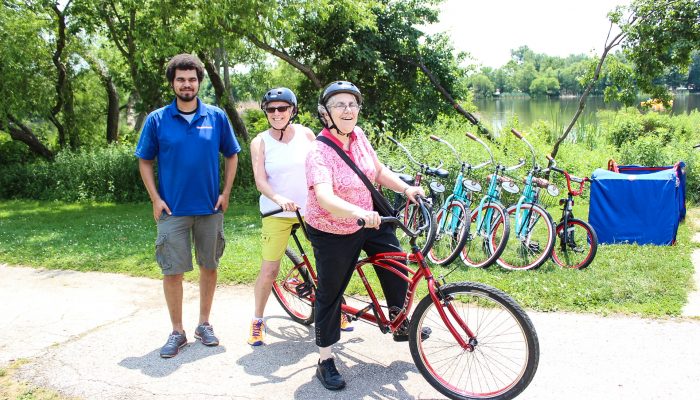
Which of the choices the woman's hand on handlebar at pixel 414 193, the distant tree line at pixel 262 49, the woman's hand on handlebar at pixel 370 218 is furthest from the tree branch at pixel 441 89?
the woman's hand on handlebar at pixel 370 218

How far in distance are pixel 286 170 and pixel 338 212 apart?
1.13m

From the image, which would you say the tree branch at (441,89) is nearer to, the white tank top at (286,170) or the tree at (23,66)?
the tree at (23,66)

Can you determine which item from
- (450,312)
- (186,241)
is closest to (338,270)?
(450,312)

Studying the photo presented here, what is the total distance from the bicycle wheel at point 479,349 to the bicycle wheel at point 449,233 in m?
1.92

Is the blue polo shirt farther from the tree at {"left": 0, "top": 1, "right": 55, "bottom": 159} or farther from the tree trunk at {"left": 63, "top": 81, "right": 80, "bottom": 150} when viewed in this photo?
the tree trunk at {"left": 63, "top": 81, "right": 80, "bottom": 150}

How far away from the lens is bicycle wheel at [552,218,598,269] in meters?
5.53

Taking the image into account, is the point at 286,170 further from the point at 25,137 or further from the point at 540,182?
the point at 25,137

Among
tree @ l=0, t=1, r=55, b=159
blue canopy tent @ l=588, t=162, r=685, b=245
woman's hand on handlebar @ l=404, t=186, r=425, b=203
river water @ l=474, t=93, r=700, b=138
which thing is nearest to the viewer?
woman's hand on handlebar @ l=404, t=186, r=425, b=203

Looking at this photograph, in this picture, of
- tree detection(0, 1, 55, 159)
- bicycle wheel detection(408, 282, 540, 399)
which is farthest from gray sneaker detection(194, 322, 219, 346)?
tree detection(0, 1, 55, 159)

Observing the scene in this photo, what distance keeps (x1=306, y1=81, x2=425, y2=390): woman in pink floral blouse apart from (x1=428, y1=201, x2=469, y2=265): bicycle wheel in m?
2.32

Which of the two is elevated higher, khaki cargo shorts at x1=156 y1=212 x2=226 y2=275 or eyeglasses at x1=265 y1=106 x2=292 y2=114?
eyeglasses at x1=265 y1=106 x2=292 y2=114

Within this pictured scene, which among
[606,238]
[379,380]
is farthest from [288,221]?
[606,238]

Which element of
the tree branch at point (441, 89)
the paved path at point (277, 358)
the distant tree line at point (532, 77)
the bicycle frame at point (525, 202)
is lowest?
the paved path at point (277, 358)

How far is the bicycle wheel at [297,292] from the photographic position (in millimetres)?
4258
